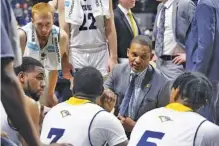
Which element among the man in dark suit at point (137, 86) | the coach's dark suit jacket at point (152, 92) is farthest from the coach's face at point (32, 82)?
the coach's dark suit jacket at point (152, 92)

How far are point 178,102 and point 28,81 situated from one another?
1202 millimetres

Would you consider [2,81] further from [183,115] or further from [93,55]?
[93,55]

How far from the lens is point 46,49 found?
220 inches

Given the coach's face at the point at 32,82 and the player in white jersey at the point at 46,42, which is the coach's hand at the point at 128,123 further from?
the player in white jersey at the point at 46,42

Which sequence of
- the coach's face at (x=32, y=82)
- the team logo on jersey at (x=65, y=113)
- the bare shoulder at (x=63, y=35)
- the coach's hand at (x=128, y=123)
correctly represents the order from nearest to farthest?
the team logo on jersey at (x=65, y=113) < the coach's face at (x=32, y=82) < the coach's hand at (x=128, y=123) < the bare shoulder at (x=63, y=35)

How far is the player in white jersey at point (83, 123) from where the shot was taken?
370cm

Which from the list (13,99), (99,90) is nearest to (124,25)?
(99,90)

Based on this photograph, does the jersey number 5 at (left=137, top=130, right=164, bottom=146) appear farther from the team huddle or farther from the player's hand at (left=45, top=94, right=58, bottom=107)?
the player's hand at (left=45, top=94, right=58, bottom=107)

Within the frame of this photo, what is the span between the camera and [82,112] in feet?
12.3

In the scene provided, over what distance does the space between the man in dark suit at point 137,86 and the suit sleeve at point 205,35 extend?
1.33 ft

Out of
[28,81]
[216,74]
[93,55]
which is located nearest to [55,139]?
Result: [28,81]

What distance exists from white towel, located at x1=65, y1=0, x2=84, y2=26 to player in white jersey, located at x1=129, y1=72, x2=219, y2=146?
229 cm

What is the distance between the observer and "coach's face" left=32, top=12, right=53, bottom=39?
5.43 m

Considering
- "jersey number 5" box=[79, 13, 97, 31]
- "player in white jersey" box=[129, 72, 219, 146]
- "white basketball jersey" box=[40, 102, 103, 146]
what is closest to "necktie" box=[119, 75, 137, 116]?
"white basketball jersey" box=[40, 102, 103, 146]
